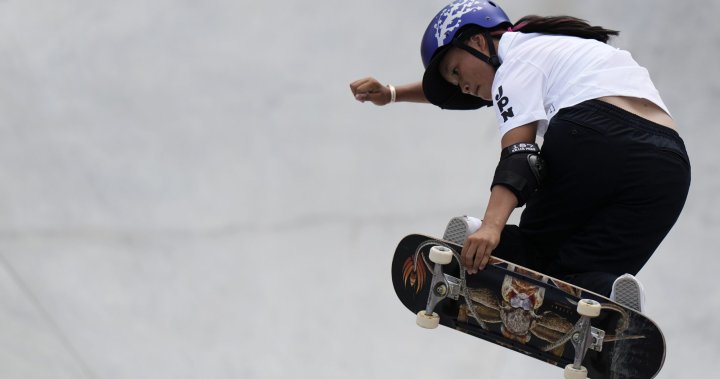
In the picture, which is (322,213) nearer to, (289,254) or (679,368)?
(289,254)

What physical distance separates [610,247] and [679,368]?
6.60ft

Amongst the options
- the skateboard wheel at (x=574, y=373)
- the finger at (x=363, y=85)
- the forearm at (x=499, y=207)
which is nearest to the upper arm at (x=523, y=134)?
the forearm at (x=499, y=207)

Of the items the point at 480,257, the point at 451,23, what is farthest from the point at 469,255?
the point at 451,23

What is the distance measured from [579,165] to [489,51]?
0.47 meters

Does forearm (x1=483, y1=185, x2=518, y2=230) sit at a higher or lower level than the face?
lower

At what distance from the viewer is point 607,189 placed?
9.13 ft

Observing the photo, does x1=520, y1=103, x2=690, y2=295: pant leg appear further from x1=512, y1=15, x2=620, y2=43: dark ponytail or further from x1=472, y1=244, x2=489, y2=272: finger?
x1=512, y1=15, x2=620, y2=43: dark ponytail

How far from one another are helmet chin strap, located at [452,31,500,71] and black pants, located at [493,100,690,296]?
0.88 feet

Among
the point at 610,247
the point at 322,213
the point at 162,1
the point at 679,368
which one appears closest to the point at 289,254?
the point at 322,213

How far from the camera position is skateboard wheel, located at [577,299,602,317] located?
261 centimetres

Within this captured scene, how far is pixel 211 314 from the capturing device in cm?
459

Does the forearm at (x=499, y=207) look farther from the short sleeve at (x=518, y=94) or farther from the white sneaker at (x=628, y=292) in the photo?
the white sneaker at (x=628, y=292)

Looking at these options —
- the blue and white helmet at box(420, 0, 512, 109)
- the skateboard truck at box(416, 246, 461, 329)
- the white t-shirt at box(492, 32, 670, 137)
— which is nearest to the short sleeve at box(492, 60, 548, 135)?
the white t-shirt at box(492, 32, 670, 137)

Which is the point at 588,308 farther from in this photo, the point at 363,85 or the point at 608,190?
the point at 363,85
